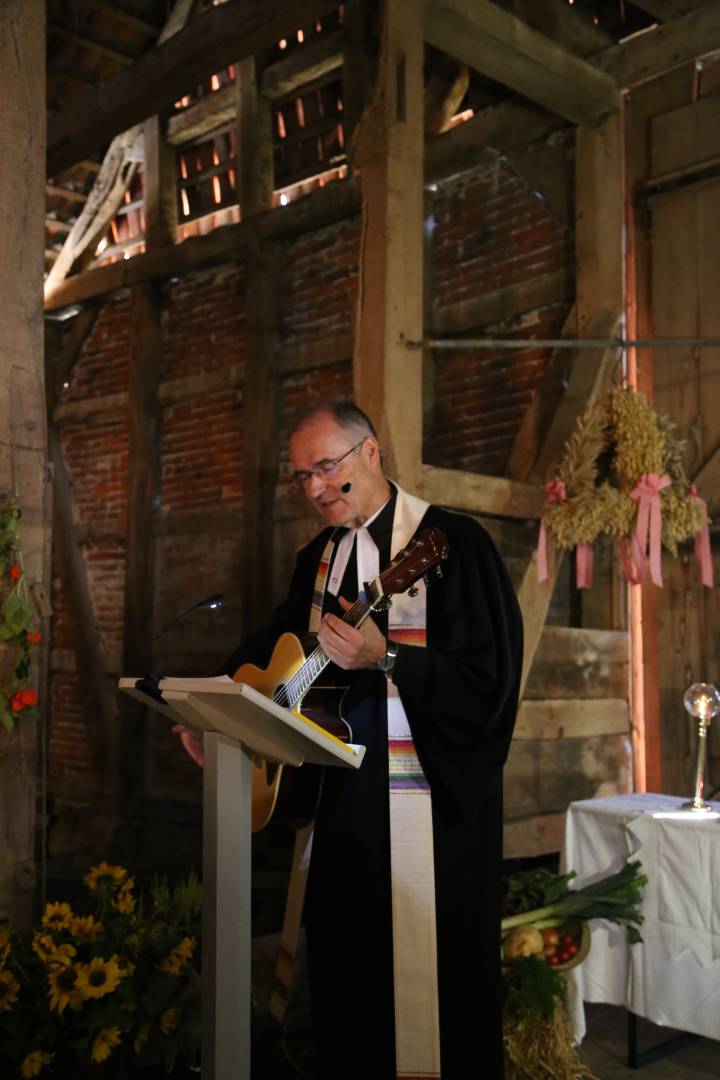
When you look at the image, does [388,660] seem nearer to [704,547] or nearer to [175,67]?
[704,547]

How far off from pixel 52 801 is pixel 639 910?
6480 mm

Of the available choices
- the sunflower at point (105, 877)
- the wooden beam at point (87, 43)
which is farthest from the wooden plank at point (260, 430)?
the sunflower at point (105, 877)

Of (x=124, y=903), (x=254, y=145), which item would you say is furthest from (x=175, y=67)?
(x=124, y=903)

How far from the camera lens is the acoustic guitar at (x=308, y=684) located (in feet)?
9.03

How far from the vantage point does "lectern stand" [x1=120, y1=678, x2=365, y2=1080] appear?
2127 mm

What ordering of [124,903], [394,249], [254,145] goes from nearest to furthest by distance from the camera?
[124,903] < [394,249] < [254,145]

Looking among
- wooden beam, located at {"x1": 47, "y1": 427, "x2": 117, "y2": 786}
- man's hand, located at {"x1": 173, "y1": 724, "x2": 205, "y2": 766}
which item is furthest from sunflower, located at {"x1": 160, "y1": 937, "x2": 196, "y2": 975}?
wooden beam, located at {"x1": 47, "y1": 427, "x2": 117, "y2": 786}

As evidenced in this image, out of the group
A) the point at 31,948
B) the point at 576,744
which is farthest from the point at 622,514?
the point at 31,948

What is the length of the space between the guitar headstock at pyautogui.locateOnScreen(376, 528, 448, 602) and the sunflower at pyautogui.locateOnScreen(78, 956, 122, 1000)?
1.40m

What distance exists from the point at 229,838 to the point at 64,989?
1.33 metres

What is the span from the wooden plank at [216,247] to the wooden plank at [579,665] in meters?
3.28

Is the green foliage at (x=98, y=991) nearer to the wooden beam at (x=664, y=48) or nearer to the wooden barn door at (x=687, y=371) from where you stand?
the wooden barn door at (x=687, y=371)

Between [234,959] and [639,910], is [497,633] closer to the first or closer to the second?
[234,959]

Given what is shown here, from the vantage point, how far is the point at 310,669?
2770mm
